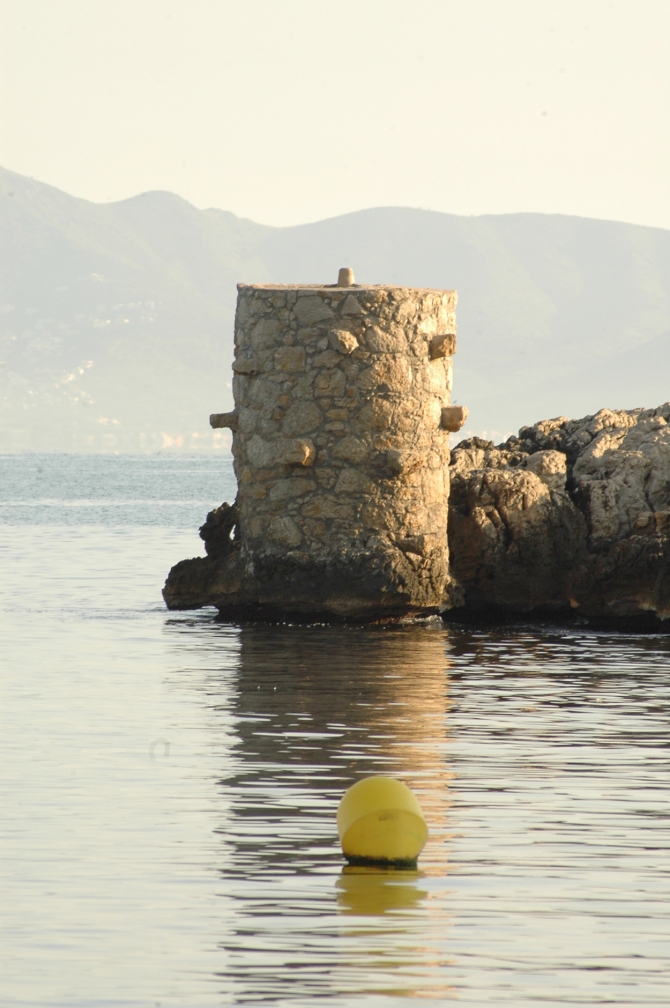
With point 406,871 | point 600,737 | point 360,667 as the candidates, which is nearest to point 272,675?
point 360,667

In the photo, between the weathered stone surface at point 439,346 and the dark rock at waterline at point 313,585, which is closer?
the dark rock at waterline at point 313,585

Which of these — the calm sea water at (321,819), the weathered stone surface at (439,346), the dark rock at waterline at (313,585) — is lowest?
the calm sea water at (321,819)

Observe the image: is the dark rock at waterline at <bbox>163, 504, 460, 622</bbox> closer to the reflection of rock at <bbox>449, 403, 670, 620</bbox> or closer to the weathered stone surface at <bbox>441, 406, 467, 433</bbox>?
the reflection of rock at <bbox>449, 403, 670, 620</bbox>

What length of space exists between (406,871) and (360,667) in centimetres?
673

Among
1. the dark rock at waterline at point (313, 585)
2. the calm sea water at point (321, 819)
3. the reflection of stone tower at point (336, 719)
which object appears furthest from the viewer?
the dark rock at waterline at point (313, 585)

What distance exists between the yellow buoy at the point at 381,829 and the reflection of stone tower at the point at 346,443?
9012 millimetres

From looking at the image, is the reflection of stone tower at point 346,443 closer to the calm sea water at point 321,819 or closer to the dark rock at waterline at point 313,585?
the dark rock at waterline at point 313,585

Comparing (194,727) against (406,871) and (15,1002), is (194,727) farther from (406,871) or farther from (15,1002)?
(15,1002)

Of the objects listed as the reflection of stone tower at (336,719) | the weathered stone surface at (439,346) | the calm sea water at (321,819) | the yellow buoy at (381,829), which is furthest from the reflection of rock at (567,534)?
the yellow buoy at (381,829)

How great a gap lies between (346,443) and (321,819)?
847cm

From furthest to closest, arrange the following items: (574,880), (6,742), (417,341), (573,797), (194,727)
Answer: (417,341) → (194,727) → (6,742) → (573,797) → (574,880)

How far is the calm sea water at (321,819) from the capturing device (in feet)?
21.0

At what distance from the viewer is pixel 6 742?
10828 millimetres

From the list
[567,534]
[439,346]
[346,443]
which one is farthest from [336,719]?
[567,534]
